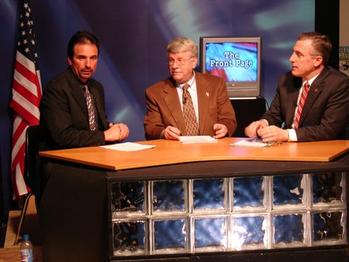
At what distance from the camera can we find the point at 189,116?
13.9 feet

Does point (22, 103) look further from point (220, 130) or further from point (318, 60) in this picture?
point (318, 60)

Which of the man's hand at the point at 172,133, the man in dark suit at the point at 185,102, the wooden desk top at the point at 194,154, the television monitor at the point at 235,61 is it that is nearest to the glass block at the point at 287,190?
the wooden desk top at the point at 194,154

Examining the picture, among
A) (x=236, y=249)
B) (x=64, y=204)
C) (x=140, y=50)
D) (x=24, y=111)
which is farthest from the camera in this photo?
(x=140, y=50)

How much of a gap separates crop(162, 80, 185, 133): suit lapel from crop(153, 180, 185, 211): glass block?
1.33m

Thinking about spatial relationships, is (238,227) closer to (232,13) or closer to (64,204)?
(64,204)

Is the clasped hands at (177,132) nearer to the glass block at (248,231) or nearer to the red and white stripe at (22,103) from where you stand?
the glass block at (248,231)

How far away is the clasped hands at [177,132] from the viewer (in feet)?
12.6

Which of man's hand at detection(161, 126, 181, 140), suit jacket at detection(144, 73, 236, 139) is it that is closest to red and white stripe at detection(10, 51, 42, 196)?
suit jacket at detection(144, 73, 236, 139)

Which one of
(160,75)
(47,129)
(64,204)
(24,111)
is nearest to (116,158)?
(64,204)

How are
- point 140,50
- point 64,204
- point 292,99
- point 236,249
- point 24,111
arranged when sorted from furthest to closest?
1. point 140,50
2. point 24,111
3. point 292,99
4. point 64,204
5. point 236,249

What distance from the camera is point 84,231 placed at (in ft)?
9.93

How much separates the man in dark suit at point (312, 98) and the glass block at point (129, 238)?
44.2 inches

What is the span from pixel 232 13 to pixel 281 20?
0.49 meters

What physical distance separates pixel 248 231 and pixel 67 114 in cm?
152
